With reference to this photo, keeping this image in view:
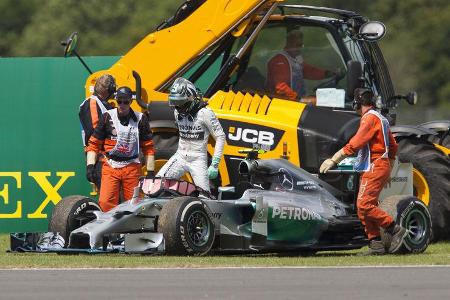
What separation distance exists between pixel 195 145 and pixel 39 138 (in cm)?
423

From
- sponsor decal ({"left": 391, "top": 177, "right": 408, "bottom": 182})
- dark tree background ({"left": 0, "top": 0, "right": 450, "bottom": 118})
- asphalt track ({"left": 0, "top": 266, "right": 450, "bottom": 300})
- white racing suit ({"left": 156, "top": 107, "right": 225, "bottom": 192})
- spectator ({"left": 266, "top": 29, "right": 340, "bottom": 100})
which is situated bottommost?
asphalt track ({"left": 0, "top": 266, "right": 450, "bottom": 300})

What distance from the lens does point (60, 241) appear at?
16656mm

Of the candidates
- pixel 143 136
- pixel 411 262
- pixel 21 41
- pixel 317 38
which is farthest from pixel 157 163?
pixel 21 41

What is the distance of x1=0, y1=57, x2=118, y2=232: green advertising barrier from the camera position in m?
21.1

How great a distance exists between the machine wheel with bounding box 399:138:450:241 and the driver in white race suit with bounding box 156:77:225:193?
2.84 m

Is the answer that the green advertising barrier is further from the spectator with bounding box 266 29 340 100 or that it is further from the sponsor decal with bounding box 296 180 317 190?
the sponsor decal with bounding box 296 180 317 190

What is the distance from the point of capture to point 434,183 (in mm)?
19219

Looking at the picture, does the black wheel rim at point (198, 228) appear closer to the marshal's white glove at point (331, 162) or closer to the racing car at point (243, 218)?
the racing car at point (243, 218)

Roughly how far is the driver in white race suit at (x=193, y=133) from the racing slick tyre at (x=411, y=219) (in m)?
2.02

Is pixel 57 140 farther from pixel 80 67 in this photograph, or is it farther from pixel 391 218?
pixel 391 218

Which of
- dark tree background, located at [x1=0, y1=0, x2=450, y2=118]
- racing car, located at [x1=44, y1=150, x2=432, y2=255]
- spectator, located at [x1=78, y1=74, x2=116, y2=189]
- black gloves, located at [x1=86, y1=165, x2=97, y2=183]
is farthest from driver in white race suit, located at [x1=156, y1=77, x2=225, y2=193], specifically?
dark tree background, located at [x1=0, y1=0, x2=450, y2=118]

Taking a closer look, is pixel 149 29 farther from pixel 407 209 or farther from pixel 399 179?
pixel 407 209

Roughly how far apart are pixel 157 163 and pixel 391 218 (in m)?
3.95

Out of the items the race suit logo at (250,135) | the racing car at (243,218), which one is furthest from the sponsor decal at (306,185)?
the race suit logo at (250,135)
